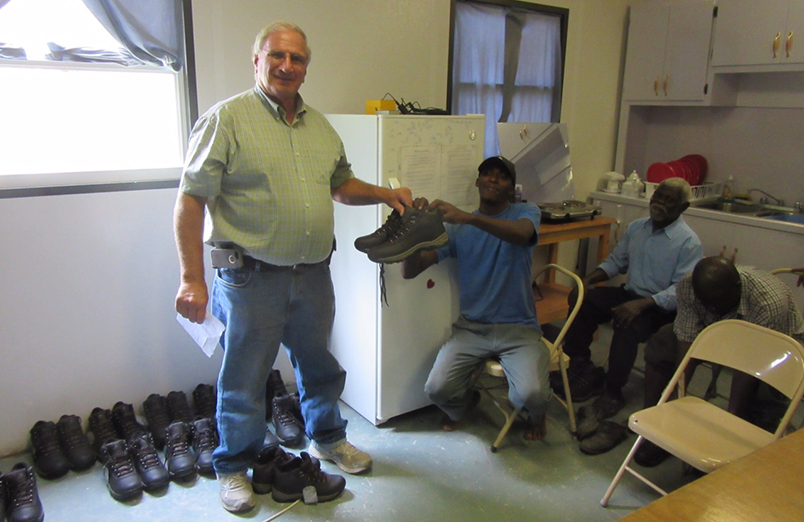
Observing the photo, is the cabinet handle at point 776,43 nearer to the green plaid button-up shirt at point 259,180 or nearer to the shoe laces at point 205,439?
the green plaid button-up shirt at point 259,180

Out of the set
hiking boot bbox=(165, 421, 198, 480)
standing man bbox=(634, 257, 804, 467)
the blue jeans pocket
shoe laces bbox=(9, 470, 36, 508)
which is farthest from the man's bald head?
shoe laces bbox=(9, 470, 36, 508)

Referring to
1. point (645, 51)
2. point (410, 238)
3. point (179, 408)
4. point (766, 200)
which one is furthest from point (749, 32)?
point (179, 408)

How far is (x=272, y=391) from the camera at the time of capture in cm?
292

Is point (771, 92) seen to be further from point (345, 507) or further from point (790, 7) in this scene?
point (345, 507)

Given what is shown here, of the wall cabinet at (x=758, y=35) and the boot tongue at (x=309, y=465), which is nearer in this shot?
the boot tongue at (x=309, y=465)

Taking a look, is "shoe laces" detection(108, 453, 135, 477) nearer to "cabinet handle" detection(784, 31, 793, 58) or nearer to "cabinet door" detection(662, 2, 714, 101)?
"cabinet door" detection(662, 2, 714, 101)

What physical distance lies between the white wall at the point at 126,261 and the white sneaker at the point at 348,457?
0.85 meters

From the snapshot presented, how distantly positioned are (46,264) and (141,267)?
14.6 inches

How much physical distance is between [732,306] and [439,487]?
4.56 feet

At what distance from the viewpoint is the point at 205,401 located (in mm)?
2789

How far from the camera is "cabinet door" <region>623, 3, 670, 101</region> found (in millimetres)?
4020

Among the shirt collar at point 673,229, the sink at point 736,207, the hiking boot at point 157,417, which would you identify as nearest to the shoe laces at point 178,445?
the hiking boot at point 157,417

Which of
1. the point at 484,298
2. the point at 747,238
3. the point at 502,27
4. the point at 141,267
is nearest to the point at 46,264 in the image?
the point at 141,267

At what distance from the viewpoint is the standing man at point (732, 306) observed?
2.30m
